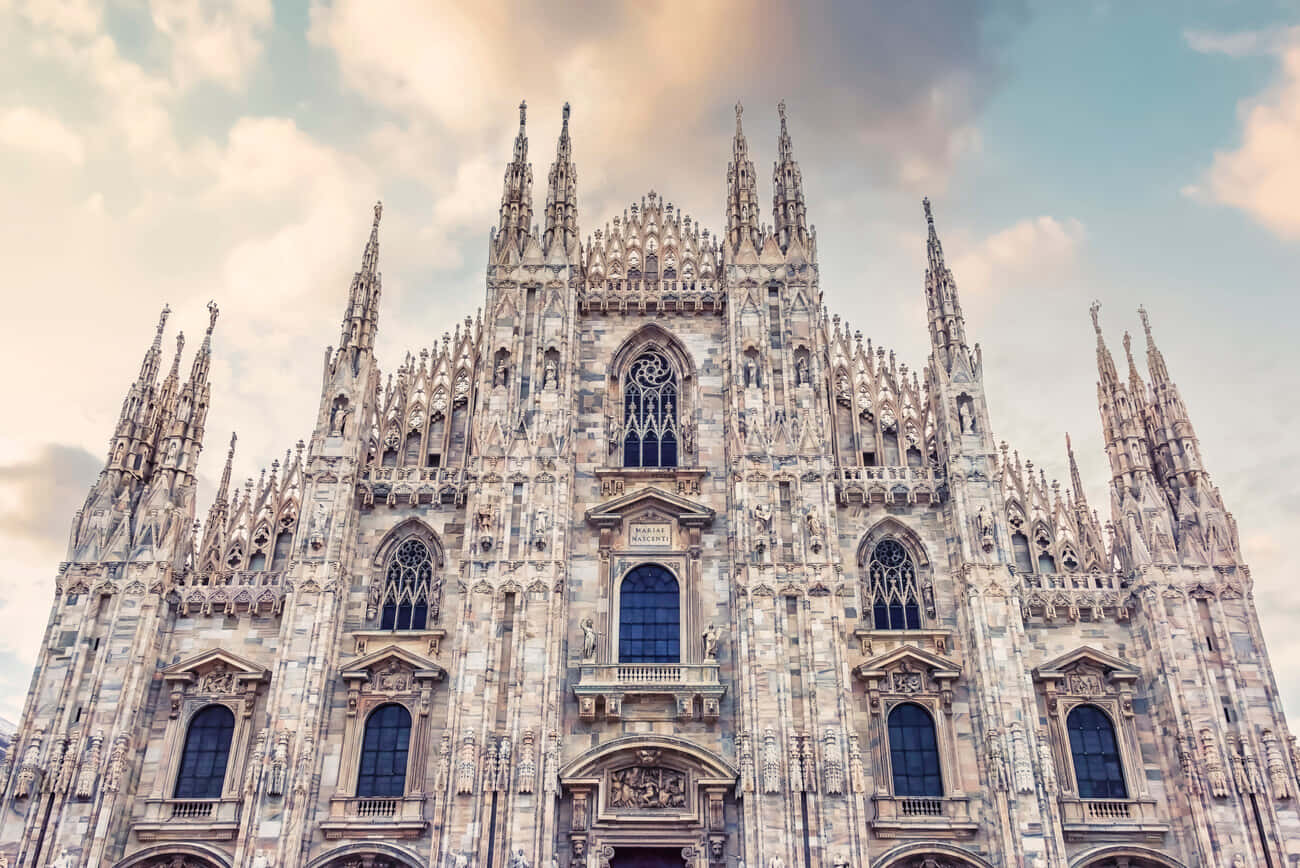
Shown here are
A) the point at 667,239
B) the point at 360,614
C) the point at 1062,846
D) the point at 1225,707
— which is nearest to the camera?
the point at 1062,846

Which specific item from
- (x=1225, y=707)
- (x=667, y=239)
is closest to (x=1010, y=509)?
(x=1225, y=707)

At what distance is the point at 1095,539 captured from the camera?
27.8m

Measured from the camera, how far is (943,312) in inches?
1190

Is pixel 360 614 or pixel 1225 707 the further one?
pixel 360 614

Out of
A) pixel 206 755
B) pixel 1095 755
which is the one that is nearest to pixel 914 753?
pixel 1095 755

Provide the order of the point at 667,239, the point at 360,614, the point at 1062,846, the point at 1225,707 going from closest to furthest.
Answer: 1. the point at 1062,846
2. the point at 1225,707
3. the point at 360,614
4. the point at 667,239

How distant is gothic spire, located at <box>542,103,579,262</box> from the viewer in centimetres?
3152

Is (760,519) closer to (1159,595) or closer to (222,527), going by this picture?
(1159,595)

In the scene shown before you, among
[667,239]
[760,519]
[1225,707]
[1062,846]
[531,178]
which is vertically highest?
[531,178]

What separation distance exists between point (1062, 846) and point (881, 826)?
3.97m

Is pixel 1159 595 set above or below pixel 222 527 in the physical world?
below

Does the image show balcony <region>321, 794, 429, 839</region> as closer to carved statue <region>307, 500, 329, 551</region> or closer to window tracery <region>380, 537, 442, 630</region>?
window tracery <region>380, 537, 442, 630</region>

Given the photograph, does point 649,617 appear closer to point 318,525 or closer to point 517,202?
point 318,525

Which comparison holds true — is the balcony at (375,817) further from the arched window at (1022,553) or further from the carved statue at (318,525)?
the arched window at (1022,553)
